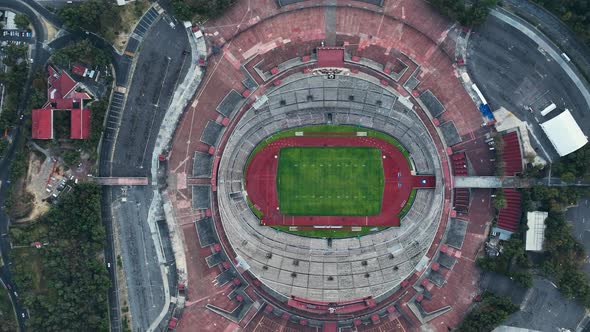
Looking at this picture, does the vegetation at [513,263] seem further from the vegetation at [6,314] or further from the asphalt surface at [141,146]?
the vegetation at [6,314]

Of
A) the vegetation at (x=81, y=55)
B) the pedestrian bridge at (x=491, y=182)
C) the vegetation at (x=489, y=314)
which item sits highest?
the vegetation at (x=81, y=55)

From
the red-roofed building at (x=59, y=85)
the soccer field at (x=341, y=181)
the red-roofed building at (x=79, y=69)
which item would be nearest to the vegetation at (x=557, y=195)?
the soccer field at (x=341, y=181)

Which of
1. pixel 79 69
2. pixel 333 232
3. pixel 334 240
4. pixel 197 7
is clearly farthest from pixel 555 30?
pixel 79 69

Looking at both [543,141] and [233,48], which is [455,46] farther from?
[233,48]

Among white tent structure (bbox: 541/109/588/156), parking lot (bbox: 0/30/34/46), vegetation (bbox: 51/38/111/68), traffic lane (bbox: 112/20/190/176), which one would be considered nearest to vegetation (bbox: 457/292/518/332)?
white tent structure (bbox: 541/109/588/156)

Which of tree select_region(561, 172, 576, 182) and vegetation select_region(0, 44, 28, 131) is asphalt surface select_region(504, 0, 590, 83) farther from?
vegetation select_region(0, 44, 28, 131)

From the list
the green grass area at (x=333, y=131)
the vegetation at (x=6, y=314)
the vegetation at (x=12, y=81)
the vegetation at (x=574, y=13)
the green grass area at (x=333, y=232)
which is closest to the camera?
the vegetation at (x=574, y=13)

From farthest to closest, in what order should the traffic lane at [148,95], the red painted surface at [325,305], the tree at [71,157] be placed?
1. the traffic lane at [148,95]
2. the red painted surface at [325,305]
3. the tree at [71,157]

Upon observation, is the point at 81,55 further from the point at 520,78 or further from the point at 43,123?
the point at 520,78
